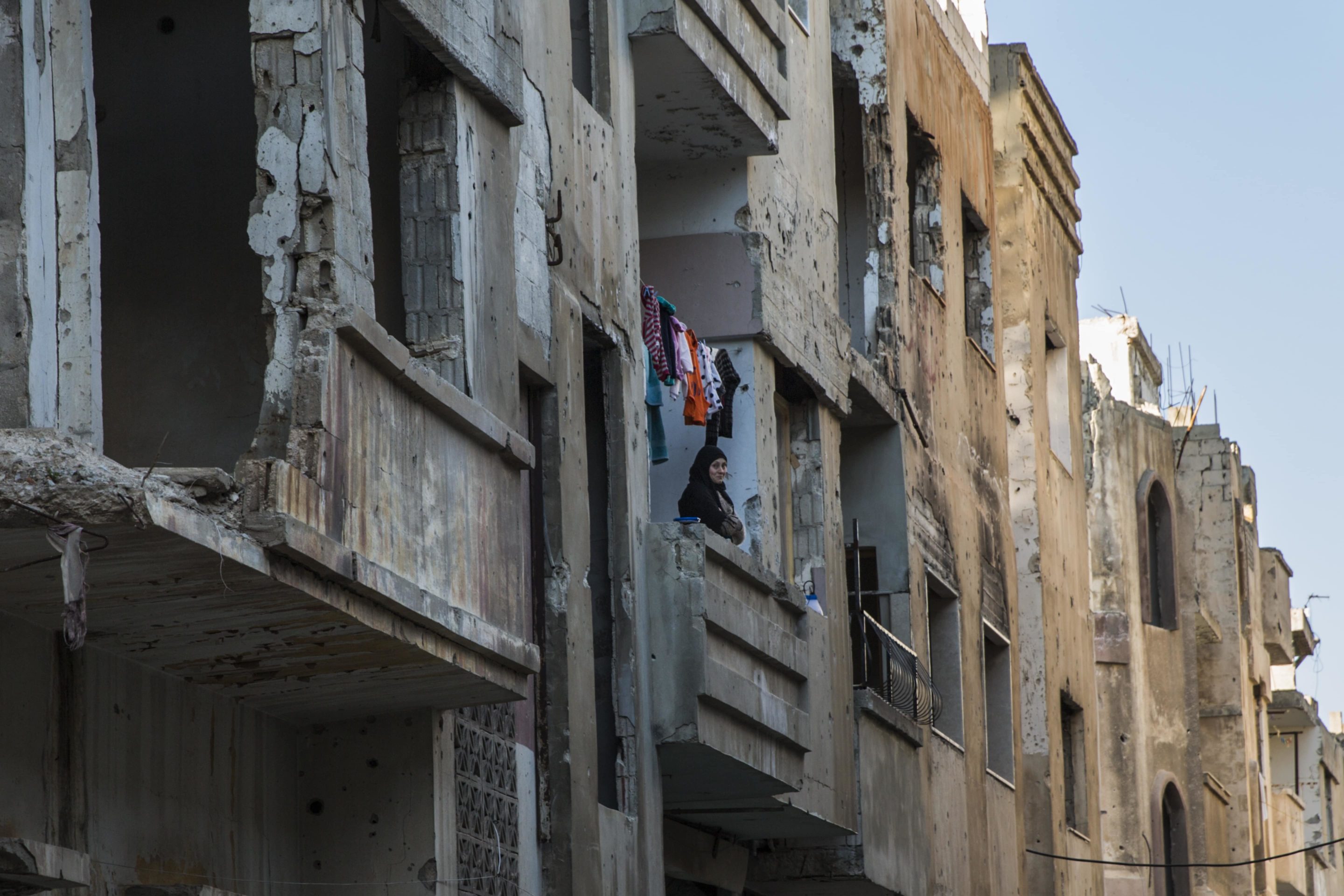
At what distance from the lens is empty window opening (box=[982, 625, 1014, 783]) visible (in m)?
21.0

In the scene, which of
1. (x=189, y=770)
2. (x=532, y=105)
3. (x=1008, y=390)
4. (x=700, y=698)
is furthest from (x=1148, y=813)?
(x=189, y=770)

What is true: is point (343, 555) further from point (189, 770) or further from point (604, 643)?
point (604, 643)

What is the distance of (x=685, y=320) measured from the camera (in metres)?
14.9

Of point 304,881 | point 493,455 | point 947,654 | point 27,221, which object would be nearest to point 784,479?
point 947,654

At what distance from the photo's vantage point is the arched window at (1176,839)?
1121 inches

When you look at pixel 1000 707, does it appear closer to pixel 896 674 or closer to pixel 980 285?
pixel 980 285

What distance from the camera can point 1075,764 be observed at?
24469mm

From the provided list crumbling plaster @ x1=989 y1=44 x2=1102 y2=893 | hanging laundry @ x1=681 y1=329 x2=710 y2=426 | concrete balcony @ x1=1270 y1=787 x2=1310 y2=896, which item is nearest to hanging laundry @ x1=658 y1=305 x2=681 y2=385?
hanging laundry @ x1=681 y1=329 x2=710 y2=426

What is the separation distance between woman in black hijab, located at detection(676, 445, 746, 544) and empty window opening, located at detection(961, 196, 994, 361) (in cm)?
Result: 850

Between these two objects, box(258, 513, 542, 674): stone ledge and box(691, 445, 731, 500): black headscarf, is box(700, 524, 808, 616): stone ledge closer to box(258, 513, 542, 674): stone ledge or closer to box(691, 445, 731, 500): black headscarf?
box(691, 445, 731, 500): black headscarf

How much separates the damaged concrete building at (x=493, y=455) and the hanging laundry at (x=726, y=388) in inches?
2.6

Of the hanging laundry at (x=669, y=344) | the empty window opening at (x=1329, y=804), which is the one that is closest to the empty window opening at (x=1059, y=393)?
the hanging laundry at (x=669, y=344)

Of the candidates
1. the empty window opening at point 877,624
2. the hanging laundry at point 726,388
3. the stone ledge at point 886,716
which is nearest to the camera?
the hanging laundry at point 726,388

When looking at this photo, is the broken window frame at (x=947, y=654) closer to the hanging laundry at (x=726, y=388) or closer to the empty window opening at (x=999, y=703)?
the empty window opening at (x=999, y=703)
